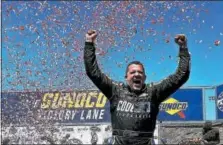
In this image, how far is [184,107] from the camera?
93.0ft

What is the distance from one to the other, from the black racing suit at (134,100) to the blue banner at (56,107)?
24.1m

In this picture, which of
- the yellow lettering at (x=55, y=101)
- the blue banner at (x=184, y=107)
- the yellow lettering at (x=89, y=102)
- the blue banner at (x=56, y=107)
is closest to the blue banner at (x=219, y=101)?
the blue banner at (x=184, y=107)

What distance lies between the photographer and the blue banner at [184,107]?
2792 centimetres

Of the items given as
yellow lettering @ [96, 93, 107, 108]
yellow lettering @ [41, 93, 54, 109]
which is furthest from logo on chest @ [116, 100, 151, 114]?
yellow lettering @ [41, 93, 54, 109]

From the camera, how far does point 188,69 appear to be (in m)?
4.04

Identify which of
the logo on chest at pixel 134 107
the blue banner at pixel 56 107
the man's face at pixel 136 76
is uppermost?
the blue banner at pixel 56 107

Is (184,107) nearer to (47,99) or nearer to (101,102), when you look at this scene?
(101,102)

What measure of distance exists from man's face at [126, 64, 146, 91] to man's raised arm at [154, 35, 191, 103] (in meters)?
0.17

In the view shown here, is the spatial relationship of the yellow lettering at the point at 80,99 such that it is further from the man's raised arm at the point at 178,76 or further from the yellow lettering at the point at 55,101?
the man's raised arm at the point at 178,76

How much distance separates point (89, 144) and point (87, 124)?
3.83ft

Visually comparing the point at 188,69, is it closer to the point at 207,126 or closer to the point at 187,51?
the point at 187,51

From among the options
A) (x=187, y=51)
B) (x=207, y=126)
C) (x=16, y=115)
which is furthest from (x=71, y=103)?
(x=187, y=51)

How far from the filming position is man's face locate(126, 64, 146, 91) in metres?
3.90

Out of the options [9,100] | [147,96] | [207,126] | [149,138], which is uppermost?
[9,100]
